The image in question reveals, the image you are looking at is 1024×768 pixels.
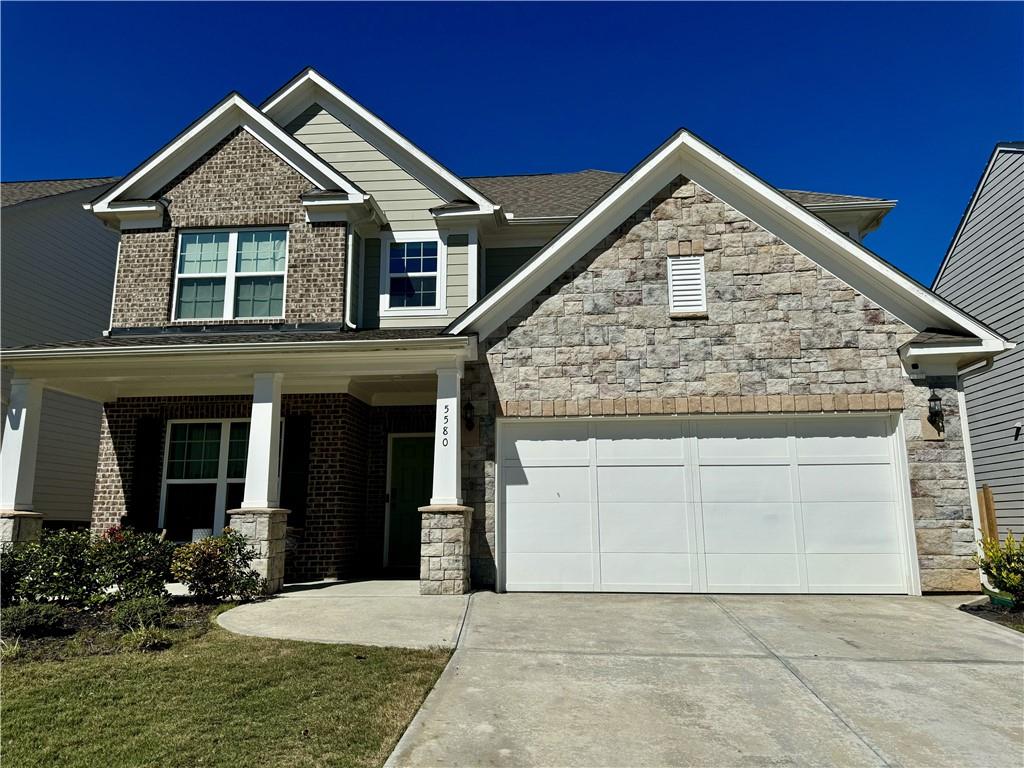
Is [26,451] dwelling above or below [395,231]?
below

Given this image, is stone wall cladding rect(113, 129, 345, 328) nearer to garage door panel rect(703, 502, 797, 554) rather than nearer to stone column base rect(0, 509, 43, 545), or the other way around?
stone column base rect(0, 509, 43, 545)

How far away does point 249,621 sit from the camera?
7.32m

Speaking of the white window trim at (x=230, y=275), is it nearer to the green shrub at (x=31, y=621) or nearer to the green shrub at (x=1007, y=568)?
the green shrub at (x=31, y=621)

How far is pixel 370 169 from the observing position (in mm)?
12992

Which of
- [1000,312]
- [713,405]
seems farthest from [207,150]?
[1000,312]

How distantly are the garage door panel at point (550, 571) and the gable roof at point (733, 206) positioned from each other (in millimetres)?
3359

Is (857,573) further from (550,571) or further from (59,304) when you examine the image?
(59,304)

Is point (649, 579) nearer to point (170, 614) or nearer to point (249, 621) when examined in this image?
point (249, 621)

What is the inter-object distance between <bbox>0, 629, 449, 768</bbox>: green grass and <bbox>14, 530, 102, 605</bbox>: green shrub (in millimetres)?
2471

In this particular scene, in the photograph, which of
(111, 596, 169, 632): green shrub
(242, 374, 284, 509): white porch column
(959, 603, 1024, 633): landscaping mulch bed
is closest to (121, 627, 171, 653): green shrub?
(111, 596, 169, 632): green shrub

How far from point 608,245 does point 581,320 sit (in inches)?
48.4

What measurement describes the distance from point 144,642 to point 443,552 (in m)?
3.61

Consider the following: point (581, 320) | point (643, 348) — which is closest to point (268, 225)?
point (581, 320)

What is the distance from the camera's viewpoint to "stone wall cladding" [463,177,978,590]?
9.52m
